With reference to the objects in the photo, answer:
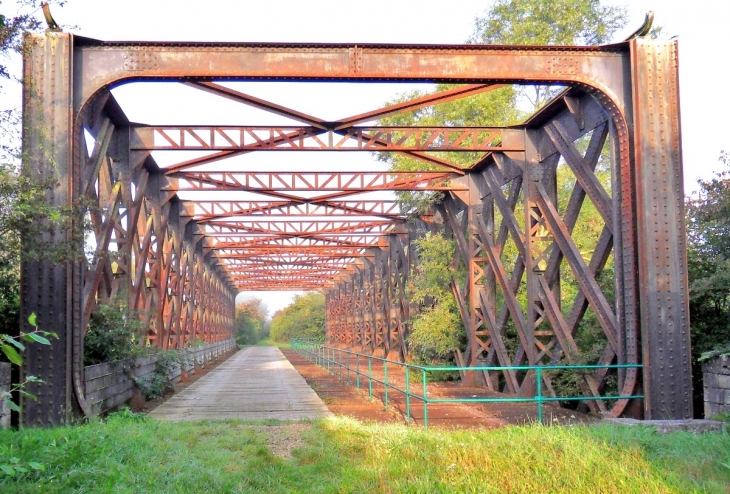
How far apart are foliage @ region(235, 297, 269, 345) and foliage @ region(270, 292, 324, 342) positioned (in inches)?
207

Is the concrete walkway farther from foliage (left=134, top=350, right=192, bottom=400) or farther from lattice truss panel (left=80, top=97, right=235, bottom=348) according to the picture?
lattice truss panel (left=80, top=97, right=235, bottom=348)

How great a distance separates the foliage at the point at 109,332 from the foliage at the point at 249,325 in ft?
251

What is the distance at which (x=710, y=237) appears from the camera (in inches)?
450

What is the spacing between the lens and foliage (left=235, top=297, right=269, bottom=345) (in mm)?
97750

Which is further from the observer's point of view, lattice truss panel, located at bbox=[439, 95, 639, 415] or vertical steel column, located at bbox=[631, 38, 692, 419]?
lattice truss panel, located at bbox=[439, 95, 639, 415]

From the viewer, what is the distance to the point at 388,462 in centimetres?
714

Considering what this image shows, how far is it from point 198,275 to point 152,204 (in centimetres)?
1160

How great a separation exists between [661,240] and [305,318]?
70.6m

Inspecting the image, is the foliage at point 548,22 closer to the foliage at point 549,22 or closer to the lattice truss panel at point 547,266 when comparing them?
the foliage at point 549,22

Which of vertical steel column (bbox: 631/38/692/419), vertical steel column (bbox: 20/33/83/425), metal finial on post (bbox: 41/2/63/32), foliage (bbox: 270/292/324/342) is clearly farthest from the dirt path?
foliage (bbox: 270/292/324/342)

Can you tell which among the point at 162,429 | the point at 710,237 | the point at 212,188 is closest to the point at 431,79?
the point at 710,237

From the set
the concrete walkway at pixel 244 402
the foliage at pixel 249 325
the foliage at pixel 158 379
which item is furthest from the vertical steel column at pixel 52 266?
the foliage at pixel 249 325

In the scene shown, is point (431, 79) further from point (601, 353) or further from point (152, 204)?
point (152, 204)

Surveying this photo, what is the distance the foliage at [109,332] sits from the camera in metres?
11.9
